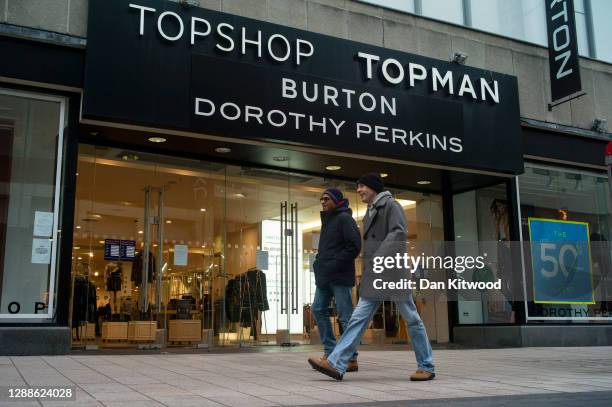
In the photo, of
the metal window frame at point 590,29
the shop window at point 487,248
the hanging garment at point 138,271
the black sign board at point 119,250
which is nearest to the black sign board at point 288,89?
the shop window at point 487,248

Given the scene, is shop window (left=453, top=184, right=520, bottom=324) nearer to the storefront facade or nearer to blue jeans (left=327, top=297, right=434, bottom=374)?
the storefront facade

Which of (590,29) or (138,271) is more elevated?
(590,29)

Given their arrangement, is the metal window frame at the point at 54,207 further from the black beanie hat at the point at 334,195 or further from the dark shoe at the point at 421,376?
the dark shoe at the point at 421,376

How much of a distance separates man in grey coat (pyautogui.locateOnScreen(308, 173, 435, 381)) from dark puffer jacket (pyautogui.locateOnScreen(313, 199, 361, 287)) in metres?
0.41

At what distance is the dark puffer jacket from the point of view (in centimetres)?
638

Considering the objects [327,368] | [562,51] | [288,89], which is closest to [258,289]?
[288,89]

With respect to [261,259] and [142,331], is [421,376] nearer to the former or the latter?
[142,331]

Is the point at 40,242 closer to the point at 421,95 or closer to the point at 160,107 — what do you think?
the point at 160,107

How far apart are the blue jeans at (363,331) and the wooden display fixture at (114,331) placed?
6040 mm

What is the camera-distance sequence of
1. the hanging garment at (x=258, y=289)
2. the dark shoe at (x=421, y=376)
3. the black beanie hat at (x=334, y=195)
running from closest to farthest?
the dark shoe at (x=421, y=376)
the black beanie hat at (x=334, y=195)
the hanging garment at (x=258, y=289)

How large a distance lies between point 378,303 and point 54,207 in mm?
5156

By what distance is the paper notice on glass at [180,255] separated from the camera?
37.5 feet

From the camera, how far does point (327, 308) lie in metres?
6.64

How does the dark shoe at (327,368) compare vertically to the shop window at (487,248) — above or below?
below
